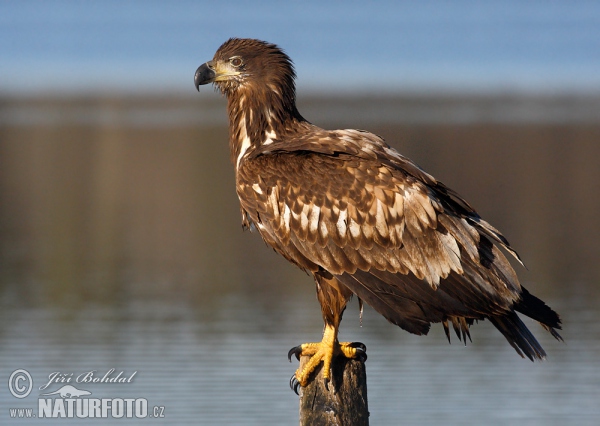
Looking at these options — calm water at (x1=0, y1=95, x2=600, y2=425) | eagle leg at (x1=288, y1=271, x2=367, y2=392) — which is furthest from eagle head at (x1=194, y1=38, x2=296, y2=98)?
calm water at (x1=0, y1=95, x2=600, y2=425)

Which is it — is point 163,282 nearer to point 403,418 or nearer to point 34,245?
point 34,245

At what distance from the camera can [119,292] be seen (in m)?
19.0

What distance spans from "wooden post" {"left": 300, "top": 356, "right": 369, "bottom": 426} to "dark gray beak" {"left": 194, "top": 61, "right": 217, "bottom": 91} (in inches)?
109

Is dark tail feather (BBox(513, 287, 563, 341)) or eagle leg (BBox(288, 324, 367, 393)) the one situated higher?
dark tail feather (BBox(513, 287, 563, 341))

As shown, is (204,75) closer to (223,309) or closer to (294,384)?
(294,384)

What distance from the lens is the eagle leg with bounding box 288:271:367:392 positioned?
27.1 ft

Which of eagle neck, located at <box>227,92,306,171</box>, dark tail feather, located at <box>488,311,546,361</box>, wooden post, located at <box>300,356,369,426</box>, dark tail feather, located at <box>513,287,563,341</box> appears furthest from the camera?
eagle neck, located at <box>227,92,306,171</box>

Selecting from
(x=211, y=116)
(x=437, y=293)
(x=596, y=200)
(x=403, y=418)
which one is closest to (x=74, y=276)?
(x=403, y=418)

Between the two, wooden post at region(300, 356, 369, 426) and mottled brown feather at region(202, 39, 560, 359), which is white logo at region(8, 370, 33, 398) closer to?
mottled brown feather at region(202, 39, 560, 359)

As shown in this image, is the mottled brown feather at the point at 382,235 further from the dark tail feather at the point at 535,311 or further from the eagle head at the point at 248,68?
the eagle head at the point at 248,68

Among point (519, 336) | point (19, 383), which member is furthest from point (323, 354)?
point (19, 383)

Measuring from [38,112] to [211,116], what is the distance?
16260 mm

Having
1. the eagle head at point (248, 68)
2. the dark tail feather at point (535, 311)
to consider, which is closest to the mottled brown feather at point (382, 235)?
the dark tail feather at point (535, 311)

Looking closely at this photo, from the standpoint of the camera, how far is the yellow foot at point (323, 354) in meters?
8.24
